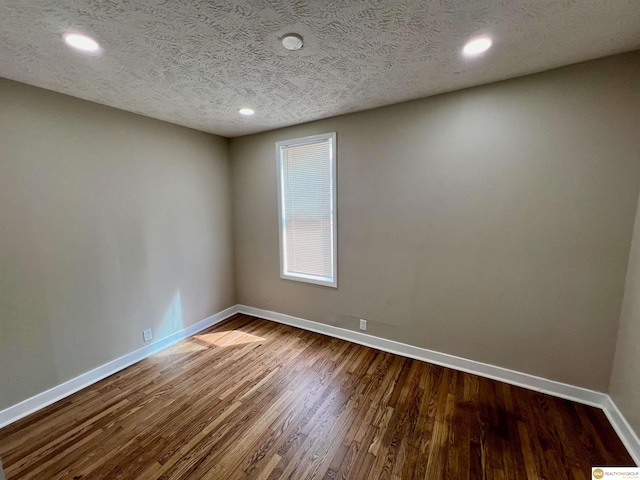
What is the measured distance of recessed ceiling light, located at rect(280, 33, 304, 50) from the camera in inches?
57.6

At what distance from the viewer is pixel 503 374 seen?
2.30 metres

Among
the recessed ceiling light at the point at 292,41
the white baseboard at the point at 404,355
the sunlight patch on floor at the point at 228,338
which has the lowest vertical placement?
the sunlight patch on floor at the point at 228,338

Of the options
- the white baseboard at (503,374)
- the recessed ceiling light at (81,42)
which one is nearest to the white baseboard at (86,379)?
the white baseboard at (503,374)

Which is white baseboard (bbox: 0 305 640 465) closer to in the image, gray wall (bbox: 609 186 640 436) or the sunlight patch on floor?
gray wall (bbox: 609 186 640 436)

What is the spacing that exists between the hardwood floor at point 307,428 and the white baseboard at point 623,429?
4 centimetres

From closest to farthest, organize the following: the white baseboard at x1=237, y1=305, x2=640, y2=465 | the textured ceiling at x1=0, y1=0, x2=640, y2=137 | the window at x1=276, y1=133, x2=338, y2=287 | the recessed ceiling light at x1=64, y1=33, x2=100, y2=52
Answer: the textured ceiling at x1=0, y1=0, x2=640, y2=137 → the recessed ceiling light at x1=64, y1=33, x2=100, y2=52 → the white baseboard at x1=237, y1=305, x2=640, y2=465 → the window at x1=276, y1=133, x2=338, y2=287

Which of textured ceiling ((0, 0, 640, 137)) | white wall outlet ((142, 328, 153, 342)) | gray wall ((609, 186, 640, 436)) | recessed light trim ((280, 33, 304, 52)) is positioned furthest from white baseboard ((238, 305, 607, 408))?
recessed light trim ((280, 33, 304, 52))

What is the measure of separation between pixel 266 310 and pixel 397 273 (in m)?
1.97

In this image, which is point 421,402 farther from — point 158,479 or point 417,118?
point 417,118

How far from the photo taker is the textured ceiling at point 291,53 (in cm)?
128

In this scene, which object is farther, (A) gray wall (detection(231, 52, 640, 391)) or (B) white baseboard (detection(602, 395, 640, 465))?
(A) gray wall (detection(231, 52, 640, 391))

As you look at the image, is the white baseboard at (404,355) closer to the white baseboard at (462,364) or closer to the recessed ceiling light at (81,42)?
the white baseboard at (462,364)

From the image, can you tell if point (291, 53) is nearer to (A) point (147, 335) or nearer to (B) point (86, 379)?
(A) point (147, 335)

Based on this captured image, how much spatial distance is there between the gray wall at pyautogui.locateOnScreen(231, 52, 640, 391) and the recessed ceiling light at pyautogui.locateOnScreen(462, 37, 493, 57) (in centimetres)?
60
